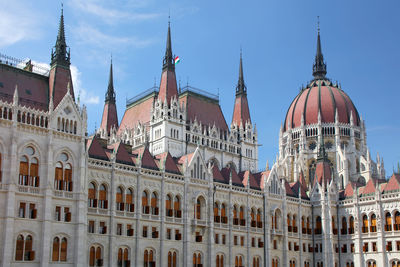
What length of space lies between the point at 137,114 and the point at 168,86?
11104 mm

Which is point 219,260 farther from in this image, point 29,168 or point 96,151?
point 29,168

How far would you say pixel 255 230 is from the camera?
77.1 m

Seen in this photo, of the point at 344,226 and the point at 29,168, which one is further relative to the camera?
the point at 344,226

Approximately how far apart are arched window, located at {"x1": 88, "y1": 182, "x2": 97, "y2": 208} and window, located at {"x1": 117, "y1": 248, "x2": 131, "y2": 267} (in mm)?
5990

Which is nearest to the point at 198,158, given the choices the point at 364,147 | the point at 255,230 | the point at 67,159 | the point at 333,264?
the point at 255,230

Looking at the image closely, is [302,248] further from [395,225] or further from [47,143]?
[47,143]

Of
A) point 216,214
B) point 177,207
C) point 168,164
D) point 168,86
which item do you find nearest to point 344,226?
point 216,214

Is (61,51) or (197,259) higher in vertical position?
(61,51)

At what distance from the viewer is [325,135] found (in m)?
120

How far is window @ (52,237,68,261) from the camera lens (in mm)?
53875

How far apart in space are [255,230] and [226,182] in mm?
8104

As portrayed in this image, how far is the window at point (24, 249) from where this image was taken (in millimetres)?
51188

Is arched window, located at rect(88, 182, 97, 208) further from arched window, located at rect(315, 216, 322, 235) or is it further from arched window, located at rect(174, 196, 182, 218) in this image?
arched window, located at rect(315, 216, 322, 235)

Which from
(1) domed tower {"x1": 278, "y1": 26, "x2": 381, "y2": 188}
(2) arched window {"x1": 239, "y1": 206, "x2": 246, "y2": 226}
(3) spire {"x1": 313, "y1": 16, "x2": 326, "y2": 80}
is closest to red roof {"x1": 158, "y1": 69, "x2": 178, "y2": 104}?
(2) arched window {"x1": 239, "y1": 206, "x2": 246, "y2": 226}
